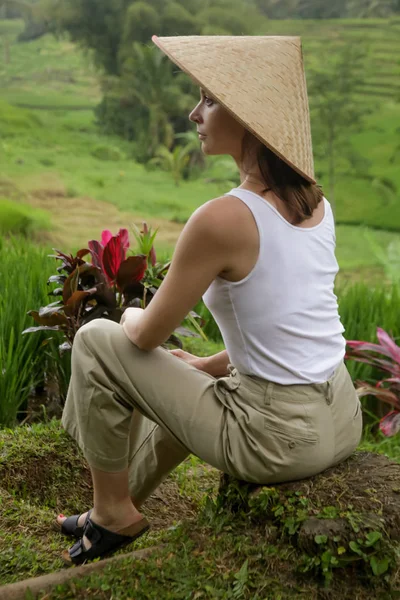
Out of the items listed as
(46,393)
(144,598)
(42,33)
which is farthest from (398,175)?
(144,598)

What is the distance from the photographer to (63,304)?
2.48 m

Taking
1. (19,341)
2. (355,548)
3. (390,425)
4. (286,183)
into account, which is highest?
(286,183)

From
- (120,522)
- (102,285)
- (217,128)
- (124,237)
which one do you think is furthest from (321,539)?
(124,237)

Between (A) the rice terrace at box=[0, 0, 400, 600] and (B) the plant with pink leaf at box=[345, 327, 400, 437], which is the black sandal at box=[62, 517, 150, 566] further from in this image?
(B) the plant with pink leaf at box=[345, 327, 400, 437]

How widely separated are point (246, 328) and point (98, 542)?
56 centimetres

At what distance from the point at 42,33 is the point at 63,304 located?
7193mm

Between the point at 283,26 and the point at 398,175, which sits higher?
the point at 283,26

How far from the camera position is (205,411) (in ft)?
5.84

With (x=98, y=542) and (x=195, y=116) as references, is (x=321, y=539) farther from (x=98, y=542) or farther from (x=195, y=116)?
(x=195, y=116)

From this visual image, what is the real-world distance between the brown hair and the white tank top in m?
0.04

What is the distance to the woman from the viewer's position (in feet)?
5.60

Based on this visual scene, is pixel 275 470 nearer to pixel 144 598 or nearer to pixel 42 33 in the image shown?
pixel 144 598

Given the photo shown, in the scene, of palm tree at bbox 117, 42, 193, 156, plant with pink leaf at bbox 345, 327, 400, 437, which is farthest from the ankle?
palm tree at bbox 117, 42, 193, 156

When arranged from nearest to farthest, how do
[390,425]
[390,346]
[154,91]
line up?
[390,425] → [390,346] → [154,91]
